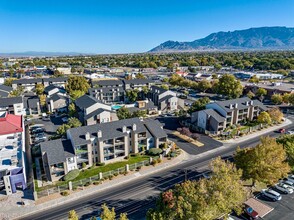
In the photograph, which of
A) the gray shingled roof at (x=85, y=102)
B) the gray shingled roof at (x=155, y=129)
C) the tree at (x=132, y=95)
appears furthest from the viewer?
the tree at (x=132, y=95)

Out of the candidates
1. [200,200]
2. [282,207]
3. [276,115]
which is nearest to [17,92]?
[200,200]

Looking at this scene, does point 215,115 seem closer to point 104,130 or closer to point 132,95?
point 104,130

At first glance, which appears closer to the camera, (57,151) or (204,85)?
(57,151)

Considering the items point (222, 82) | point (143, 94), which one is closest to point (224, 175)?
point (143, 94)

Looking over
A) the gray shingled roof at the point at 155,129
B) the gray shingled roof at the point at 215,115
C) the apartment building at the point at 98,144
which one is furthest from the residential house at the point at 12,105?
the gray shingled roof at the point at 215,115

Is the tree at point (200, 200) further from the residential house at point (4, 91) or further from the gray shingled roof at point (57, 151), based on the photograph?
the residential house at point (4, 91)

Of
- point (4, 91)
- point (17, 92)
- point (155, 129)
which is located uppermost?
point (4, 91)

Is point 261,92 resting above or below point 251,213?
above

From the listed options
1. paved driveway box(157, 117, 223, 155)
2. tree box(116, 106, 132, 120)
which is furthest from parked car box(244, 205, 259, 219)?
tree box(116, 106, 132, 120)
